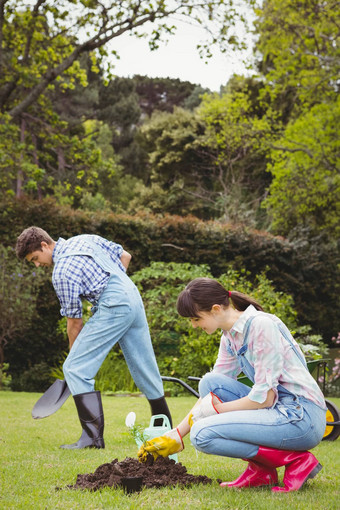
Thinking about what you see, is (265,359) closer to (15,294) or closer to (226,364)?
(226,364)

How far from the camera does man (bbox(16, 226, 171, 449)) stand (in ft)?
13.4

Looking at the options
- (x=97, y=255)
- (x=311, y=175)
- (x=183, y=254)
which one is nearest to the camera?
(x=97, y=255)

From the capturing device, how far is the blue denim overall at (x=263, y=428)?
2777mm

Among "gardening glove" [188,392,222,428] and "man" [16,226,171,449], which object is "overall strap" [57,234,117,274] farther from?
"gardening glove" [188,392,222,428]

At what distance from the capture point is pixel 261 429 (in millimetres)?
2775

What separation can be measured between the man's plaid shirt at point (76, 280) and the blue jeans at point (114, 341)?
0.28ft

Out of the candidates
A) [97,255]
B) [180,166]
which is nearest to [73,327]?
[97,255]

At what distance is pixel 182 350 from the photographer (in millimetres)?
9000

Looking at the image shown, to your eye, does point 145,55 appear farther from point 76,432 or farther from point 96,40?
point 76,432

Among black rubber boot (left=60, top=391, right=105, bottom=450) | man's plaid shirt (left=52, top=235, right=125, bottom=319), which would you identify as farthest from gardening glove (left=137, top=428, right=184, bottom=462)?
man's plaid shirt (left=52, top=235, right=125, bottom=319)

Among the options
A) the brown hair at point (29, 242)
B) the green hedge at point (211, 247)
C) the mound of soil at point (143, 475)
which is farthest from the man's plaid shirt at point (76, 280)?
the green hedge at point (211, 247)

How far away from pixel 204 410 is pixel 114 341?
4.57 feet

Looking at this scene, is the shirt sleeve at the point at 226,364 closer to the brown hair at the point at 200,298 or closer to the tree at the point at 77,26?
the brown hair at the point at 200,298

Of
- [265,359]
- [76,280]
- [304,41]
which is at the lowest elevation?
[265,359]
